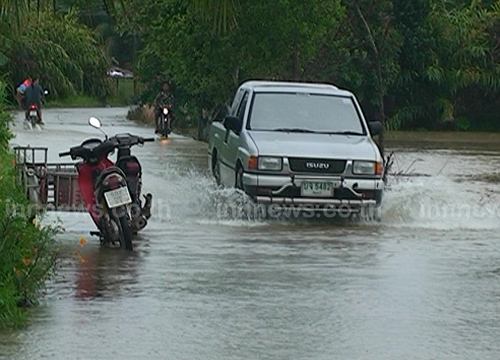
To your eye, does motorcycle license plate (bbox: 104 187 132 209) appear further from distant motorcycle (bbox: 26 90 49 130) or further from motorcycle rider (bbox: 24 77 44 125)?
motorcycle rider (bbox: 24 77 44 125)

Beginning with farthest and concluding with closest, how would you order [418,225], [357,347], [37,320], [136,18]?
[136,18]
[418,225]
[37,320]
[357,347]

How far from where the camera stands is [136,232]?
13.8m

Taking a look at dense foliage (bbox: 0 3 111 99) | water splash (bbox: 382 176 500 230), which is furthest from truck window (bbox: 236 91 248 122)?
dense foliage (bbox: 0 3 111 99)

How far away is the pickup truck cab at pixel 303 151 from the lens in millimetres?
15336

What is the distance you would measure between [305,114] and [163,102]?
16819mm

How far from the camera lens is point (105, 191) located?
12508 mm

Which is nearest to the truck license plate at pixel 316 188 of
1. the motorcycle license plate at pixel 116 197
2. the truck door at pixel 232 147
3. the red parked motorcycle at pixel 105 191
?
the truck door at pixel 232 147

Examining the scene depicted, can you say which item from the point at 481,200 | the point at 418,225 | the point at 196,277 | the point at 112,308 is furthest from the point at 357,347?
the point at 481,200

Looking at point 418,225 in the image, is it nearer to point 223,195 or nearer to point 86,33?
point 223,195

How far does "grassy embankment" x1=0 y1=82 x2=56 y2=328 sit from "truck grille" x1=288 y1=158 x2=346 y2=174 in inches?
221

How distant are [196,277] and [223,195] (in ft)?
16.5

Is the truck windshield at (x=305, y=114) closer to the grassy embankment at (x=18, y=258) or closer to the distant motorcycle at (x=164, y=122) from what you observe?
the grassy embankment at (x=18, y=258)

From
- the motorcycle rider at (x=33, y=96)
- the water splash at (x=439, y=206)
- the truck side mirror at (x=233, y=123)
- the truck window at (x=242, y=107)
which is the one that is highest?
the truck window at (x=242, y=107)

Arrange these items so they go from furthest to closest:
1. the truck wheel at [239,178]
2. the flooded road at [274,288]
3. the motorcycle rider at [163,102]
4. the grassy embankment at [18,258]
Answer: the motorcycle rider at [163,102] → the truck wheel at [239,178] → the grassy embankment at [18,258] → the flooded road at [274,288]
